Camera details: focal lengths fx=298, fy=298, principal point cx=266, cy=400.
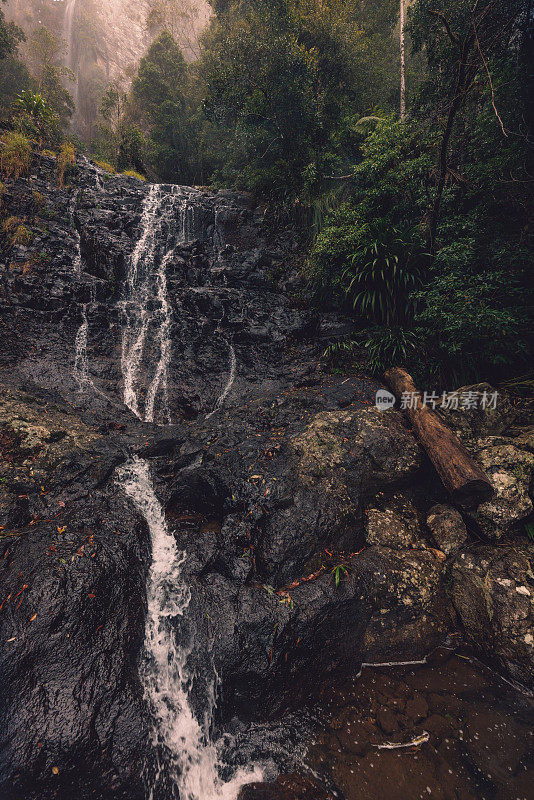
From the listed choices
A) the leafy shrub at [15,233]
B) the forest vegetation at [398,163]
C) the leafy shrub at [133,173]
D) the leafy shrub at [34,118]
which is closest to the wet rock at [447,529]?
the forest vegetation at [398,163]

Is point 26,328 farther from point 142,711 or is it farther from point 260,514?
point 142,711

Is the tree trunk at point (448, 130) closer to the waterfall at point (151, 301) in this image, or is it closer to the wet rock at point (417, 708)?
the waterfall at point (151, 301)

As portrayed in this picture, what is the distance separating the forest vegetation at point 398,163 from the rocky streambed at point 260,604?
5.05 feet

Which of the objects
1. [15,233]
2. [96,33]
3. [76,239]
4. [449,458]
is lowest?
[449,458]

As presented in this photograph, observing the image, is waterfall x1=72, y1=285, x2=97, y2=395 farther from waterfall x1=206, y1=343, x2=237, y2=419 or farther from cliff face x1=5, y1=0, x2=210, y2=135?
cliff face x1=5, y1=0, x2=210, y2=135

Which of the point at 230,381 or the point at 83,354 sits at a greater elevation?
the point at 83,354

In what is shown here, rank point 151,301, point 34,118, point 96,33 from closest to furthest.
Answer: point 151,301
point 34,118
point 96,33

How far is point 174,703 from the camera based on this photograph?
261cm

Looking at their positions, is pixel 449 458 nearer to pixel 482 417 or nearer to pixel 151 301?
pixel 482 417

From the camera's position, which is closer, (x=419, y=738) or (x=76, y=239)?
(x=419, y=738)

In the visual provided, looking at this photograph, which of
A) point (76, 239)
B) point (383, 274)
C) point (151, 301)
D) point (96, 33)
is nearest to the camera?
point (383, 274)

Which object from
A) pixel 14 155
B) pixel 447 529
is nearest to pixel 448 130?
pixel 447 529

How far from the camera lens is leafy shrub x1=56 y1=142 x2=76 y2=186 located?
9102 millimetres

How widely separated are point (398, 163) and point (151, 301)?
6427mm
